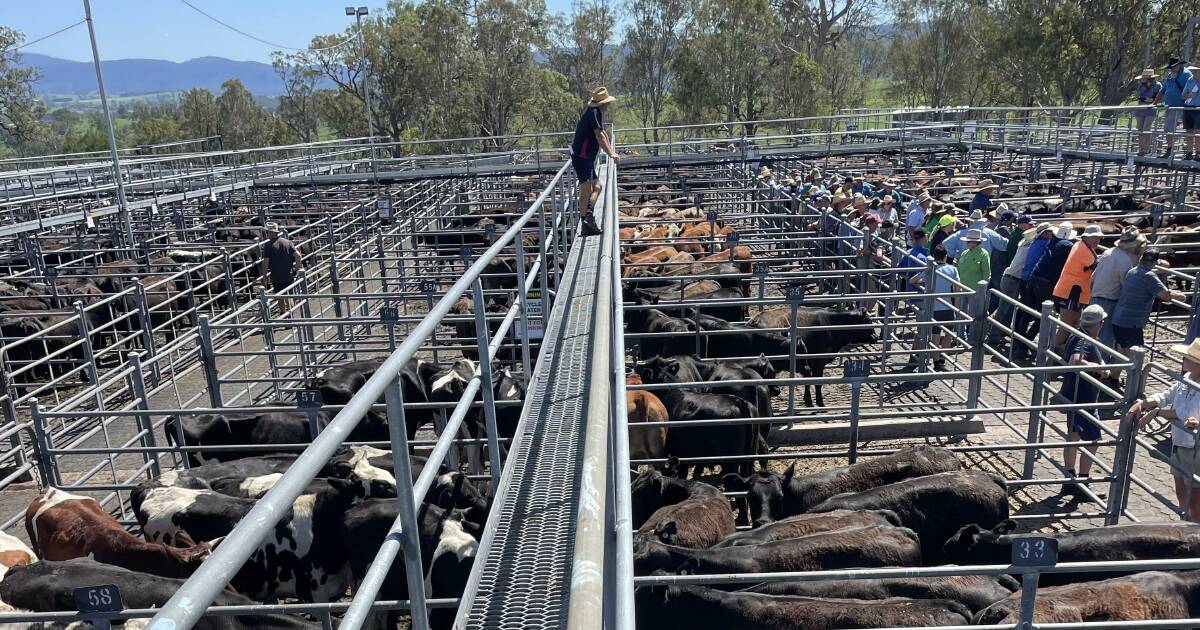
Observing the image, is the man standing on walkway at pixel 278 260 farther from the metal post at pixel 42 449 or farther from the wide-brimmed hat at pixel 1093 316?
the wide-brimmed hat at pixel 1093 316

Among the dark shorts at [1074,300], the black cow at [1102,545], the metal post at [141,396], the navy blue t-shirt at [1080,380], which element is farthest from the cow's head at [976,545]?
the metal post at [141,396]

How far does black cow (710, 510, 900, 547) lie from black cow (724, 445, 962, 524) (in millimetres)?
521

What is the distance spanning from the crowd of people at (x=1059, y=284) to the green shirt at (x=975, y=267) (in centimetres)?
1

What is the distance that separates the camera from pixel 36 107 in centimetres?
5697

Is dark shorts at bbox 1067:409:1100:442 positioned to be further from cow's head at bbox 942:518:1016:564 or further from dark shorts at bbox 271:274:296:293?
dark shorts at bbox 271:274:296:293

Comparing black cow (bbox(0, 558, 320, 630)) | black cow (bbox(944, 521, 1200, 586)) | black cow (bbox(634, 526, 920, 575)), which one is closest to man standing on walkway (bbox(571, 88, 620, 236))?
black cow (bbox(634, 526, 920, 575))

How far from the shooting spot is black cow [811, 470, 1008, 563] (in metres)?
6.15

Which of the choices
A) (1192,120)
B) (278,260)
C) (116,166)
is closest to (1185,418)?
(278,260)

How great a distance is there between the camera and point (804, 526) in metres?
5.80

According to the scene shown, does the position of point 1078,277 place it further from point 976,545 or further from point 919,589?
point 919,589

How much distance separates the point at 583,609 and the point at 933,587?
4.23 meters

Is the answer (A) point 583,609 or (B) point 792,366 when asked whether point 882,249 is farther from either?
(A) point 583,609

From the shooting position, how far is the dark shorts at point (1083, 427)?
6922 mm

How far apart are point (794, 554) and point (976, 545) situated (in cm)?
134
